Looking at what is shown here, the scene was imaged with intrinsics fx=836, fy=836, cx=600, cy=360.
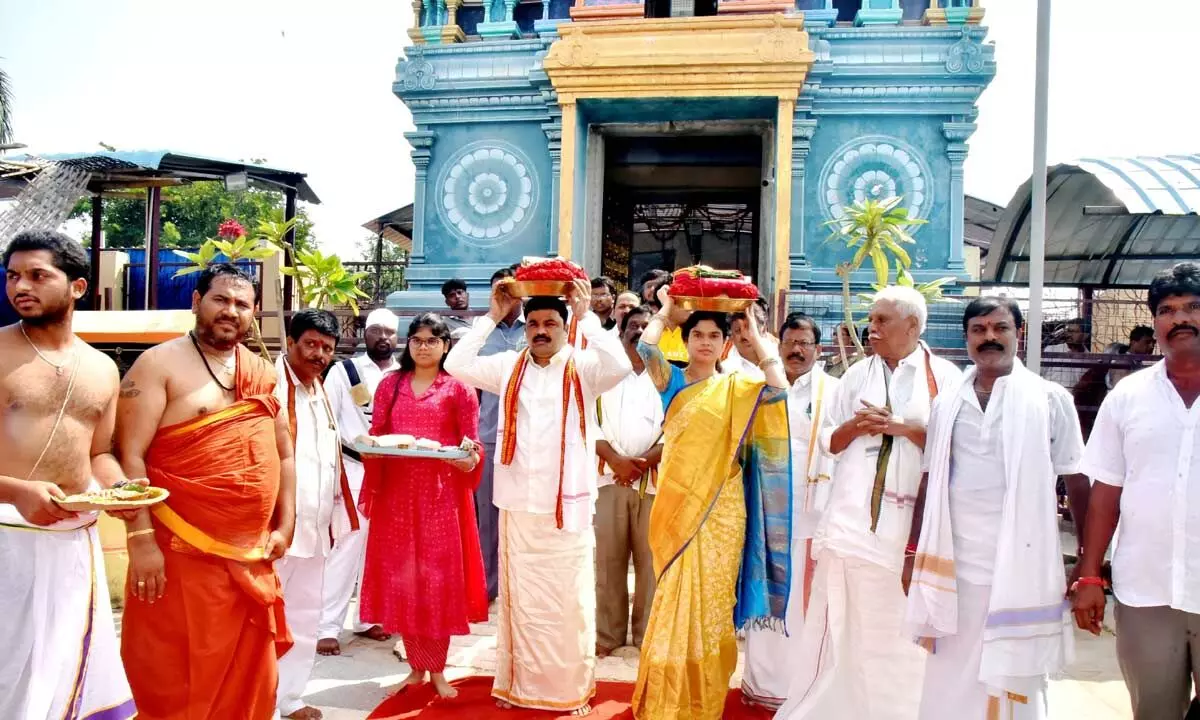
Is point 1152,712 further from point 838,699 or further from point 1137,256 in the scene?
point 1137,256

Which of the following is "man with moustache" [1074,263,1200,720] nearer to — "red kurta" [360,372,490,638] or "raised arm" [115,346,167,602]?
"red kurta" [360,372,490,638]

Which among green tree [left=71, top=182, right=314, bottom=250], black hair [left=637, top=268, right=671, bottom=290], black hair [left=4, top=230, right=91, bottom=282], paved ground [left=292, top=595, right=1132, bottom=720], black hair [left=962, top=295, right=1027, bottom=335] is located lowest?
paved ground [left=292, top=595, right=1132, bottom=720]

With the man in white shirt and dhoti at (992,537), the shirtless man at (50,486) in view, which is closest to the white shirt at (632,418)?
the man in white shirt and dhoti at (992,537)

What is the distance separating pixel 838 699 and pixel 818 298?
5699 mm

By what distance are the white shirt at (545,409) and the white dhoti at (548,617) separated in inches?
5.0

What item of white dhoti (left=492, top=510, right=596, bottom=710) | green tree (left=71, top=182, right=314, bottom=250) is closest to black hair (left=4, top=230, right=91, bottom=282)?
white dhoti (left=492, top=510, right=596, bottom=710)

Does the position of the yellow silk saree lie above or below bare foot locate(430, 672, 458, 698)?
above

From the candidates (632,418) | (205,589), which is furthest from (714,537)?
(205,589)

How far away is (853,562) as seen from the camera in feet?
11.3

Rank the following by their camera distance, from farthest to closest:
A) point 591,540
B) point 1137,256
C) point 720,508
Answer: point 1137,256, point 591,540, point 720,508

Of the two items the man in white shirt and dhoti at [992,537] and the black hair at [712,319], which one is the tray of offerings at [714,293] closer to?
the black hair at [712,319]

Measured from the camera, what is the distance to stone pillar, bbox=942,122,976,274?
895 cm

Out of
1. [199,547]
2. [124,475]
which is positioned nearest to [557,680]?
[199,547]

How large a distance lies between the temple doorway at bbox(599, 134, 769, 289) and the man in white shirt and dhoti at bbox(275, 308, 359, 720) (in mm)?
6789
